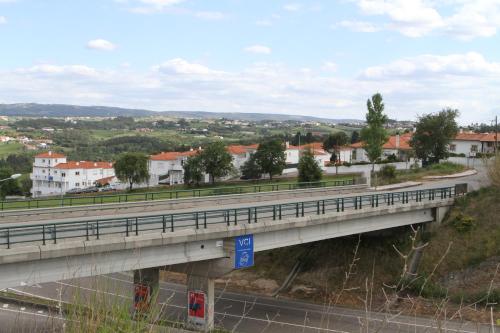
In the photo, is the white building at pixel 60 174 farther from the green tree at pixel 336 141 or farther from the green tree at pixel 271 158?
the green tree at pixel 271 158

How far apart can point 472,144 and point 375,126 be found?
33718mm

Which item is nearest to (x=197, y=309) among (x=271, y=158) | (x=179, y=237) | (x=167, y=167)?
(x=179, y=237)

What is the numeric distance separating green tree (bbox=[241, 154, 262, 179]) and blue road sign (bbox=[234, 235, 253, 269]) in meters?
61.8

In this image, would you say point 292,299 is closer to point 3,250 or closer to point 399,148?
point 3,250

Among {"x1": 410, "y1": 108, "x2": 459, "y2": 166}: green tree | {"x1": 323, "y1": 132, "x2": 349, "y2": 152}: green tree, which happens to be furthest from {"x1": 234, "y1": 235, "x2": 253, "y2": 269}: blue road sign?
{"x1": 323, "y1": 132, "x2": 349, "y2": 152}: green tree

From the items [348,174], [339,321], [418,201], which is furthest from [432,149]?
[339,321]

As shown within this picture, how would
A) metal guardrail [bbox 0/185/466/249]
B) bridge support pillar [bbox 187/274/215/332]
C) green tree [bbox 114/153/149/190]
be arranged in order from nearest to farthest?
1. metal guardrail [bbox 0/185/466/249]
2. bridge support pillar [bbox 187/274/215/332]
3. green tree [bbox 114/153/149/190]

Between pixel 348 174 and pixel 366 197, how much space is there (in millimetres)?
45158

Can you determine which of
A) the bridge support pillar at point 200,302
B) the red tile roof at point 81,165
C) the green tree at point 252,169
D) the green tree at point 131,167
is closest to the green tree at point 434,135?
the green tree at point 252,169

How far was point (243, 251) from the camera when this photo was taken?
999 inches

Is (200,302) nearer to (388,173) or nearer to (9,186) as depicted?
(388,173)

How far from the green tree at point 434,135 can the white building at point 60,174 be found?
7477 cm

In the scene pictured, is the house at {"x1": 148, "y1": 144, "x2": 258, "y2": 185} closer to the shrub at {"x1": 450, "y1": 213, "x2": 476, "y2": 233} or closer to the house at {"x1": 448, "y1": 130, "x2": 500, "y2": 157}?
the house at {"x1": 448, "y1": 130, "x2": 500, "y2": 157}

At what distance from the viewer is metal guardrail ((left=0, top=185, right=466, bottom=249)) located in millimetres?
20047
